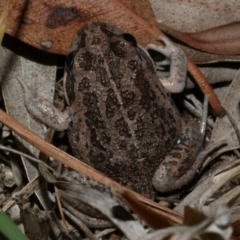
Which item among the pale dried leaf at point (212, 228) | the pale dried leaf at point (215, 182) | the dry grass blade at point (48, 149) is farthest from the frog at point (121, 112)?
the pale dried leaf at point (212, 228)

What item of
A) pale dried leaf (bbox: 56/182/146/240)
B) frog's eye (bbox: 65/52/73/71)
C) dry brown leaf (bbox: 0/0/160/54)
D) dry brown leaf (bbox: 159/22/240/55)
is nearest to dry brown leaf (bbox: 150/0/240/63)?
dry brown leaf (bbox: 159/22/240/55)

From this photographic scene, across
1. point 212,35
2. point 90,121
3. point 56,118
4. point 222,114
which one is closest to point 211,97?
point 222,114

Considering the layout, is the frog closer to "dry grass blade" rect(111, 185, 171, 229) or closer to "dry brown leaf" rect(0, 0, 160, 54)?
"dry brown leaf" rect(0, 0, 160, 54)

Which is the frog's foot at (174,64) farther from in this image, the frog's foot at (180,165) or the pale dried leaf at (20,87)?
the pale dried leaf at (20,87)

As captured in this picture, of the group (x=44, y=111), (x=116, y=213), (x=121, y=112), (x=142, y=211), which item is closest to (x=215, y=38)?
(x=121, y=112)

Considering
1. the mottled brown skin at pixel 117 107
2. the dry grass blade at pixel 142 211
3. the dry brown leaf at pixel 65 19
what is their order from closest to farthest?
the dry grass blade at pixel 142 211 < the dry brown leaf at pixel 65 19 < the mottled brown skin at pixel 117 107

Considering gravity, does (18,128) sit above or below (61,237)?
above

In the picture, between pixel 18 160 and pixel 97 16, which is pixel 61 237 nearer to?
pixel 18 160
